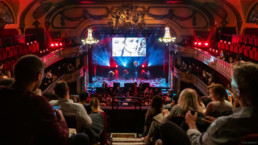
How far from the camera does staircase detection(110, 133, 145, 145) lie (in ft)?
15.9

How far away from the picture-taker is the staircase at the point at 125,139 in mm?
4859

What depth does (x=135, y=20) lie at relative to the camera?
16656 mm

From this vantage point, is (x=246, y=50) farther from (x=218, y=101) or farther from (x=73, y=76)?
(x=73, y=76)

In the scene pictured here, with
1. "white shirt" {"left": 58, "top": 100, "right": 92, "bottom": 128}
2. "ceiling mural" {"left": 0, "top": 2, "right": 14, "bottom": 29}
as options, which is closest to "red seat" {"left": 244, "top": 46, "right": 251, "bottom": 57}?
"white shirt" {"left": 58, "top": 100, "right": 92, "bottom": 128}

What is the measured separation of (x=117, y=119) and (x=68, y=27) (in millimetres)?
11898

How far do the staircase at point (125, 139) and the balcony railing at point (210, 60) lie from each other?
410 cm

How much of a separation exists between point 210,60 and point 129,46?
7699mm

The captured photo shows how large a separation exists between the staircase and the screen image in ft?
43.1

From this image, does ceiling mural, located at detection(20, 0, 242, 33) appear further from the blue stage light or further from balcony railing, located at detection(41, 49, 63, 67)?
the blue stage light

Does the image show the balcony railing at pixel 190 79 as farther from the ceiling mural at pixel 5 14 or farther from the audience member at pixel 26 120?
the audience member at pixel 26 120

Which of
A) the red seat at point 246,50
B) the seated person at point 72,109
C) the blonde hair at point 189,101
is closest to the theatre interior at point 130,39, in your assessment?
the red seat at point 246,50

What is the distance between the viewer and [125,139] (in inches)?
212

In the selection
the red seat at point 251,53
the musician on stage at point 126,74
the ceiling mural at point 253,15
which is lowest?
the musician on stage at point 126,74

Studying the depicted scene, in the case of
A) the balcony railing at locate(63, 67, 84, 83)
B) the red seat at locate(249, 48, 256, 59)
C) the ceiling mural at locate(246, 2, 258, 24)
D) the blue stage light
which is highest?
the ceiling mural at locate(246, 2, 258, 24)
